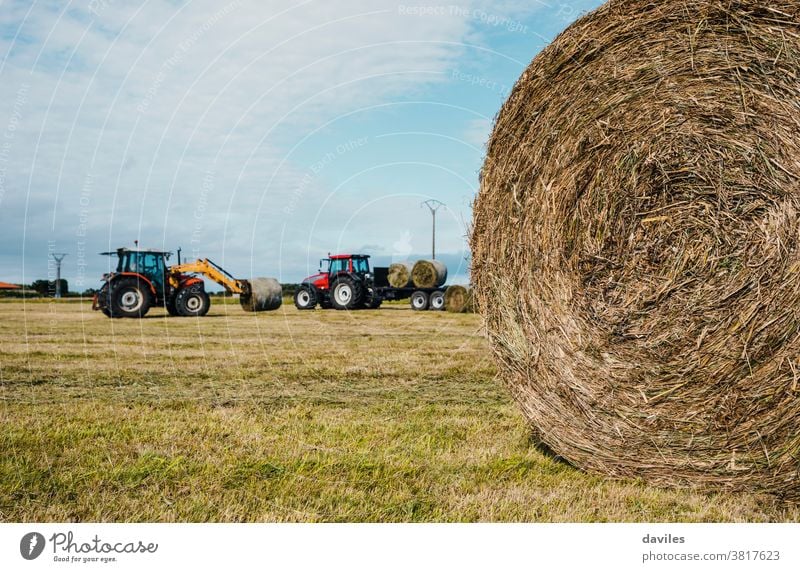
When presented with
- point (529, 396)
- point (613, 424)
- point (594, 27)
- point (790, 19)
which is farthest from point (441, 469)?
point (790, 19)

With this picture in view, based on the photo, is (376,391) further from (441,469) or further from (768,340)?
(768,340)

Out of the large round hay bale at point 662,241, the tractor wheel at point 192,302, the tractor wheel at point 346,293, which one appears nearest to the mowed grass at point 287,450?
the large round hay bale at point 662,241

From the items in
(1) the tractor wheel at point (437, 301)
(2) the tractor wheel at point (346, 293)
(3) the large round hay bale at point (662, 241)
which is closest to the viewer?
(3) the large round hay bale at point (662, 241)

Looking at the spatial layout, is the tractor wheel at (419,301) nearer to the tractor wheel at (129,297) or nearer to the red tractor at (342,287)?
the red tractor at (342,287)

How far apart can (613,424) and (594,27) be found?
2.28 meters

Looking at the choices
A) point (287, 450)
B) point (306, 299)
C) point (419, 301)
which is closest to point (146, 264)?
point (306, 299)

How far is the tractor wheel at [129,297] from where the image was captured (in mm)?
16094

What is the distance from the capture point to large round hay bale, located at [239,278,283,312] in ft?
61.3

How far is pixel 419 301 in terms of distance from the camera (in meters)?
20.6

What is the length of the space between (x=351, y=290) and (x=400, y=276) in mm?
3383

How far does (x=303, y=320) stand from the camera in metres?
15.2

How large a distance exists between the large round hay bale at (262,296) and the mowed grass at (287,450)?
10.3m

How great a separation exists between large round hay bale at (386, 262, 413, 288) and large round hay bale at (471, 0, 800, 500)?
17.6 metres
